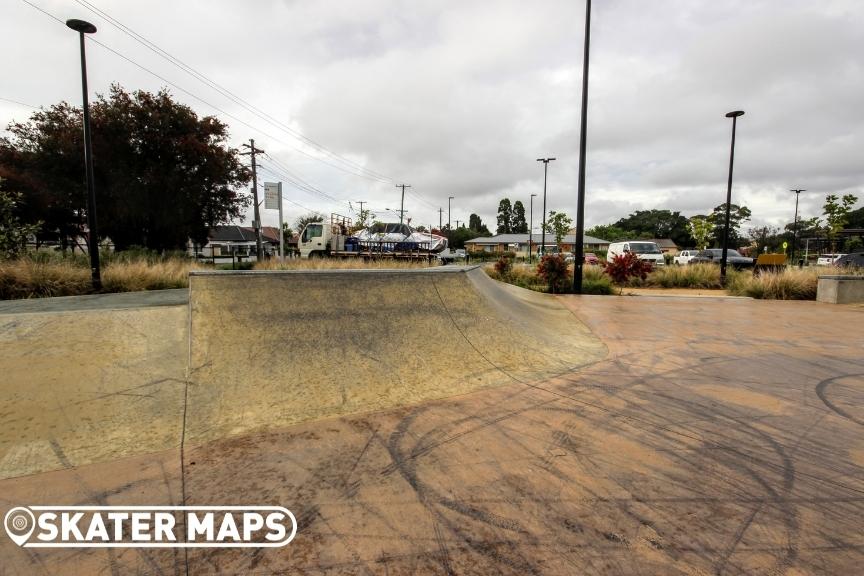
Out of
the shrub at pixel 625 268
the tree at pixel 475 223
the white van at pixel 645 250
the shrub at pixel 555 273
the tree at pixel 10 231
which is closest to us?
the tree at pixel 10 231

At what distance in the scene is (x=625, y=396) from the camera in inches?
140

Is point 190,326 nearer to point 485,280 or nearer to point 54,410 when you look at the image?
point 54,410

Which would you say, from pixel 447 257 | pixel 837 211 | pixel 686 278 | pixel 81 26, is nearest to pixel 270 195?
pixel 447 257

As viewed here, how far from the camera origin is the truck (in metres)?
18.9

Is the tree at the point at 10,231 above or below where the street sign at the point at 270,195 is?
below

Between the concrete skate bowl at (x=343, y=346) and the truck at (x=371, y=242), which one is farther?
the truck at (x=371, y=242)

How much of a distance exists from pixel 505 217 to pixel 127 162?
98.4 meters

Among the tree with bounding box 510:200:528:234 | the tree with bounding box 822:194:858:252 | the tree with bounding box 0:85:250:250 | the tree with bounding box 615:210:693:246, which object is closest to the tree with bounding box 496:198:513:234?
the tree with bounding box 510:200:528:234

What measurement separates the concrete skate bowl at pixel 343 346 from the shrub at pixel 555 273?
6003mm

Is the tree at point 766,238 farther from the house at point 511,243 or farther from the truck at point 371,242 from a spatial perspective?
the truck at point 371,242

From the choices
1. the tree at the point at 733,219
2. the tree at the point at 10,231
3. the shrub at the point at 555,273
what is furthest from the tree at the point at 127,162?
the tree at the point at 733,219

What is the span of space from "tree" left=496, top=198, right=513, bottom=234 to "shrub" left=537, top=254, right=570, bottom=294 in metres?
99.5

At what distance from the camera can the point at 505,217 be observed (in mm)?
108812

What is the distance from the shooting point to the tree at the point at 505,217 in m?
109
